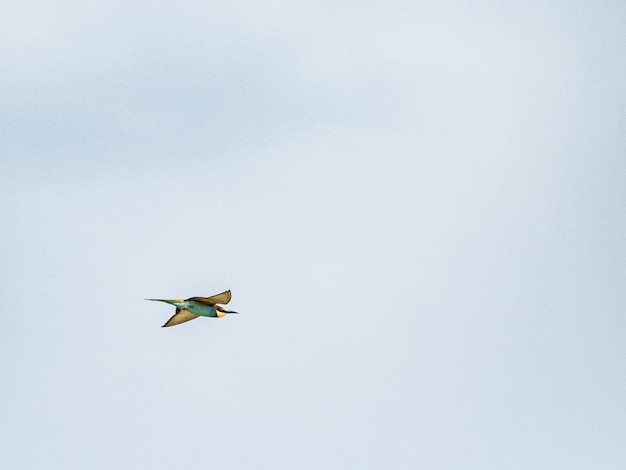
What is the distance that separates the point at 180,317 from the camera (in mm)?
133250

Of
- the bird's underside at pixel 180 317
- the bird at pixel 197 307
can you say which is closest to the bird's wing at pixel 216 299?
the bird at pixel 197 307

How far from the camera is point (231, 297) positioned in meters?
127

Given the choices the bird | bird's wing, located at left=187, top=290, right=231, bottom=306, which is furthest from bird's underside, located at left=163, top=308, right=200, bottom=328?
bird's wing, located at left=187, top=290, right=231, bottom=306

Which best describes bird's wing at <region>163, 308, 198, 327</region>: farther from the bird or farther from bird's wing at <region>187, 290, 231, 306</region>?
bird's wing at <region>187, 290, 231, 306</region>

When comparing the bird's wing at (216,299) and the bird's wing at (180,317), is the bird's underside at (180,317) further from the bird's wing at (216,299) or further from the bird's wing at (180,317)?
the bird's wing at (216,299)

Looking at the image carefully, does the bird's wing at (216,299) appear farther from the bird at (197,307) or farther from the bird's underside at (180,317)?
the bird's underside at (180,317)

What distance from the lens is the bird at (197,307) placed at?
12738 cm

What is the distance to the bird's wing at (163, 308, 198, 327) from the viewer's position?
133 metres

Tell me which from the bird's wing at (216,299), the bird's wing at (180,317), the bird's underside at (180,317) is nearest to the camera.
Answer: the bird's wing at (216,299)

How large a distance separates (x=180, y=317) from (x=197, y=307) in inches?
141

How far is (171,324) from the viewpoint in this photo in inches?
5241

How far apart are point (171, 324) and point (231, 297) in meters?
9.15

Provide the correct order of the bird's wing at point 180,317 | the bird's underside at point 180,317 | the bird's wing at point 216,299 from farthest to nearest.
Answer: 1. the bird's wing at point 180,317
2. the bird's underside at point 180,317
3. the bird's wing at point 216,299

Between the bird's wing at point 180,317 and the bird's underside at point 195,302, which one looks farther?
the bird's wing at point 180,317
